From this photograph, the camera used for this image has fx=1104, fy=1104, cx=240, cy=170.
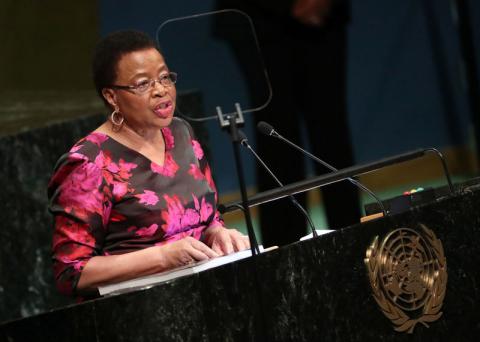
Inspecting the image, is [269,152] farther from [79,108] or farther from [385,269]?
[385,269]

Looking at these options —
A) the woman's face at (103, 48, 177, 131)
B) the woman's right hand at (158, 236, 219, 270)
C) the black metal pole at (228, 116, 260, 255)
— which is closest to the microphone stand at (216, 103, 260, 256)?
the black metal pole at (228, 116, 260, 255)

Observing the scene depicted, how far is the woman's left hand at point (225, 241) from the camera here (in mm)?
2846

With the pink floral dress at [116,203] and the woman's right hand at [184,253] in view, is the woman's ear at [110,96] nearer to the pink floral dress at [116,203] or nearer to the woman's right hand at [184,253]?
the pink floral dress at [116,203]

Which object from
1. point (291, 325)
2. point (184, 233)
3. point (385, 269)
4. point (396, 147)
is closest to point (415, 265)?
point (385, 269)

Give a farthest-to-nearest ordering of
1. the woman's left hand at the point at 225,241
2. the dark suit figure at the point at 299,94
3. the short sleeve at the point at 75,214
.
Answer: the dark suit figure at the point at 299,94, the woman's left hand at the point at 225,241, the short sleeve at the point at 75,214

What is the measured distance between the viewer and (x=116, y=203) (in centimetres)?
280

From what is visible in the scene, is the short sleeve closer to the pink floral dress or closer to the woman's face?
the pink floral dress

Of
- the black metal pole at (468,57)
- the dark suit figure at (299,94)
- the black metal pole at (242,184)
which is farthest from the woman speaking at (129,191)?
the black metal pole at (468,57)

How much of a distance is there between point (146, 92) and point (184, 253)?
1.70ft

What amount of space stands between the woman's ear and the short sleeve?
23 cm

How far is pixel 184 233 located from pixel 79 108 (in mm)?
1542

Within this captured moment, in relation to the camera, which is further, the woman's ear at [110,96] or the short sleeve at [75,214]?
the woman's ear at [110,96]

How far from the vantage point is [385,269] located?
8.05 feet

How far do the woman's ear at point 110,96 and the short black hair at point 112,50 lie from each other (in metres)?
0.01
